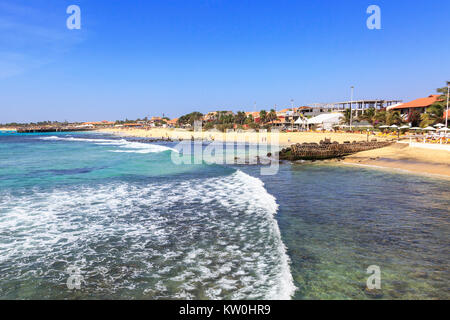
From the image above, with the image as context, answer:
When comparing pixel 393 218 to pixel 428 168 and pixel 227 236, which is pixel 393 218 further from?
pixel 428 168

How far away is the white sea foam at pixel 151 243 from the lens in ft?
21.1

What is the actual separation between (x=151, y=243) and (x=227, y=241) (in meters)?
2.40

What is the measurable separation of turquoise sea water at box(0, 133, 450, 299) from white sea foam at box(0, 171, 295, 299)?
0.14 feet

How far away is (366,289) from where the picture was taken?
6.04 metres

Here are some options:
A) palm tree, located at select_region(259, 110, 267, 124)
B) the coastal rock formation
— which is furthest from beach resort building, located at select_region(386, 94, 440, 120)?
palm tree, located at select_region(259, 110, 267, 124)

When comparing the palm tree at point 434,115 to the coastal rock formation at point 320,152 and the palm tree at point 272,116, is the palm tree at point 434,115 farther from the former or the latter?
the palm tree at point 272,116

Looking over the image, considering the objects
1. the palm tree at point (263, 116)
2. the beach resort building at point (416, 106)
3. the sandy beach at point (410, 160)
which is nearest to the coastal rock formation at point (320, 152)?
the sandy beach at point (410, 160)

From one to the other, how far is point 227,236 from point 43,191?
42.8ft

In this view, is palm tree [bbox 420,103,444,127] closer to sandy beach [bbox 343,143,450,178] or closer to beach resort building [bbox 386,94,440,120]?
beach resort building [bbox 386,94,440,120]

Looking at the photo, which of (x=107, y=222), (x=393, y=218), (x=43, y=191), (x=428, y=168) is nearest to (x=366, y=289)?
(x=393, y=218)

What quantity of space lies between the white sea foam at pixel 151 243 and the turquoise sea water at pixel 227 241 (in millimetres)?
41

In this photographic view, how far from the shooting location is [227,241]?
8914 millimetres

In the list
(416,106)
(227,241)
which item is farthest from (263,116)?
(227,241)

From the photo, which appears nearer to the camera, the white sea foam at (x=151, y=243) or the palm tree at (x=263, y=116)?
the white sea foam at (x=151, y=243)
